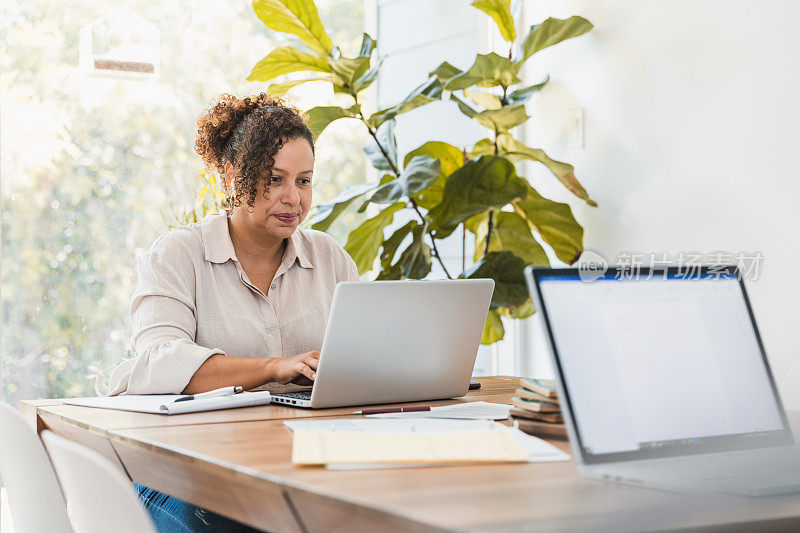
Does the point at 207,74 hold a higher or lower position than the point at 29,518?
higher

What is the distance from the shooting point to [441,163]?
3049mm

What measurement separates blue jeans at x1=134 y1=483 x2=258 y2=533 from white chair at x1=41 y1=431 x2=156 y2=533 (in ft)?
1.65

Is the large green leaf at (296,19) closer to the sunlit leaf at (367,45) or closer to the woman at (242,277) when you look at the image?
the sunlit leaf at (367,45)

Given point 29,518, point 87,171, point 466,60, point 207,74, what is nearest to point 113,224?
point 87,171

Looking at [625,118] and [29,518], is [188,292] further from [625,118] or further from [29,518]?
[625,118]

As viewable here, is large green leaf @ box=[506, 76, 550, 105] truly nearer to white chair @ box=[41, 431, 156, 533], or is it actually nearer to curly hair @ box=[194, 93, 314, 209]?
curly hair @ box=[194, 93, 314, 209]

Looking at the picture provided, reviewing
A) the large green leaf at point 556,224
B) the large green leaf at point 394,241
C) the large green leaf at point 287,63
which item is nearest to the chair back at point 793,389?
the large green leaf at point 556,224

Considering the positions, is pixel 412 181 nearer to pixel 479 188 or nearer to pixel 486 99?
pixel 479 188

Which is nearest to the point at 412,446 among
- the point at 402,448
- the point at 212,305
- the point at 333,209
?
the point at 402,448

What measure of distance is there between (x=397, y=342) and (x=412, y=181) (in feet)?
3.94

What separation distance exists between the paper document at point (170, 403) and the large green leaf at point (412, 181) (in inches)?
46.7

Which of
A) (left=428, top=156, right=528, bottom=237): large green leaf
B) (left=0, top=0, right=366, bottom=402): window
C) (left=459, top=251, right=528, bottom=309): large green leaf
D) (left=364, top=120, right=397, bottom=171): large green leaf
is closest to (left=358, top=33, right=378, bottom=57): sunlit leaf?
(left=364, top=120, right=397, bottom=171): large green leaf

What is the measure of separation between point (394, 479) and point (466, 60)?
2.90 metres

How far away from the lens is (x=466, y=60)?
366 centimetres
